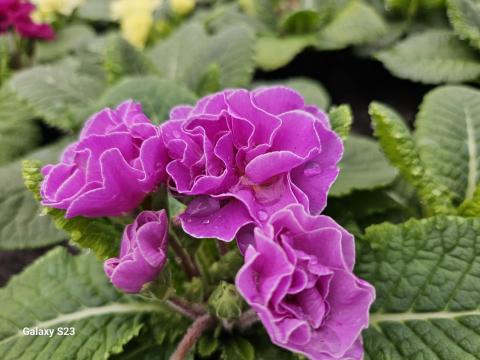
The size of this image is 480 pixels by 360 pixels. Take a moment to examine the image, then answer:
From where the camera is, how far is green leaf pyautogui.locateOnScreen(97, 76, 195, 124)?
1.52m

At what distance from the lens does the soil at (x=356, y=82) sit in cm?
247

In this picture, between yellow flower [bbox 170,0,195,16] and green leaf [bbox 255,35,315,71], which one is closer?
green leaf [bbox 255,35,315,71]

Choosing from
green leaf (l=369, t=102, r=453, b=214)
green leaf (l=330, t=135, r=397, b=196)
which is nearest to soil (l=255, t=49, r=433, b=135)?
green leaf (l=330, t=135, r=397, b=196)

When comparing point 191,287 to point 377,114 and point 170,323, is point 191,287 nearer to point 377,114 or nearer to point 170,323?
point 170,323

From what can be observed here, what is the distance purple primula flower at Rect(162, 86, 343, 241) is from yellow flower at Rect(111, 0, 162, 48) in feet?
5.87

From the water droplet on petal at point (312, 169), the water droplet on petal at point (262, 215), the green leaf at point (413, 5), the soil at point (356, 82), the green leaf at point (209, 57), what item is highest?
the water droplet on petal at point (312, 169)

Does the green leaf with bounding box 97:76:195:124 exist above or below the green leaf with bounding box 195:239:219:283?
above

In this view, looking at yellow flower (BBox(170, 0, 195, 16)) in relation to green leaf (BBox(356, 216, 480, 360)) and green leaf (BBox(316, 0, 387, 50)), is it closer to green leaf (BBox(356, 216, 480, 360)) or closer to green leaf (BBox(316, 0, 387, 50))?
green leaf (BBox(316, 0, 387, 50))

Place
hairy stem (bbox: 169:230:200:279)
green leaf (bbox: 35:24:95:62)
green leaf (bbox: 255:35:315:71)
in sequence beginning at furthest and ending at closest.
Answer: green leaf (bbox: 35:24:95:62) → green leaf (bbox: 255:35:315:71) → hairy stem (bbox: 169:230:200:279)

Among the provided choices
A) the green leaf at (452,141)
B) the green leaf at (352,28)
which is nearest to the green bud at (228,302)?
the green leaf at (452,141)

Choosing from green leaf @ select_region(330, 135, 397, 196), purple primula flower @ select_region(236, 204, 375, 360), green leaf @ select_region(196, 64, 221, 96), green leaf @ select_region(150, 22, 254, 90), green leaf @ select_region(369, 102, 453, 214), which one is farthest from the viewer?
green leaf @ select_region(150, 22, 254, 90)

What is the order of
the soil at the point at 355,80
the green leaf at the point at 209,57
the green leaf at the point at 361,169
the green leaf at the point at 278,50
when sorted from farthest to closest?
the soil at the point at 355,80 < the green leaf at the point at 278,50 < the green leaf at the point at 209,57 < the green leaf at the point at 361,169

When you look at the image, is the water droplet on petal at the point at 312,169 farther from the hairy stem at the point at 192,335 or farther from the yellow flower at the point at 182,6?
the yellow flower at the point at 182,6

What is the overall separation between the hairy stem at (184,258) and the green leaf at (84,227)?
0.40ft
